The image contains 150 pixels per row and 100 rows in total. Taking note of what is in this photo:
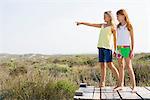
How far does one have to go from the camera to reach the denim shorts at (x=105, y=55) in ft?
23.2

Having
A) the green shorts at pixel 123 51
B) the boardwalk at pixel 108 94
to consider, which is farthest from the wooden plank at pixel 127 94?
the green shorts at pixel 123 51

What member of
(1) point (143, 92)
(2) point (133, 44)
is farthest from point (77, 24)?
(1) point (143, 92)

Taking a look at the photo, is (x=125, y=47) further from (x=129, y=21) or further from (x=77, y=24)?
(x=77, y=24)

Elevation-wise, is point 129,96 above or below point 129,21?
below

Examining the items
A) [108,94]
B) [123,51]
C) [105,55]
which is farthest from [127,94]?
[105,55]

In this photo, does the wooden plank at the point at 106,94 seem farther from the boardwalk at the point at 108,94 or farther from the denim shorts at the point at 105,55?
the denim shorts at the point at 105,55

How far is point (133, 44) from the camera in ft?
21.9

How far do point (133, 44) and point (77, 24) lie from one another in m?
1.21

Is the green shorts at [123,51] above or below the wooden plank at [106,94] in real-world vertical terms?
above

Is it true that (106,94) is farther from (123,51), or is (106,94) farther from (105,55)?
(105,55)

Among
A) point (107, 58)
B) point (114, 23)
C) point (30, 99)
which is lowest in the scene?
point (30, 99)

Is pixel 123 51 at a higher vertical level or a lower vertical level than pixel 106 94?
higher

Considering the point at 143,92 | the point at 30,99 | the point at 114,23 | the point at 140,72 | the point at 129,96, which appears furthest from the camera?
the point at 140,72

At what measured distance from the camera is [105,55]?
707 centimetres
